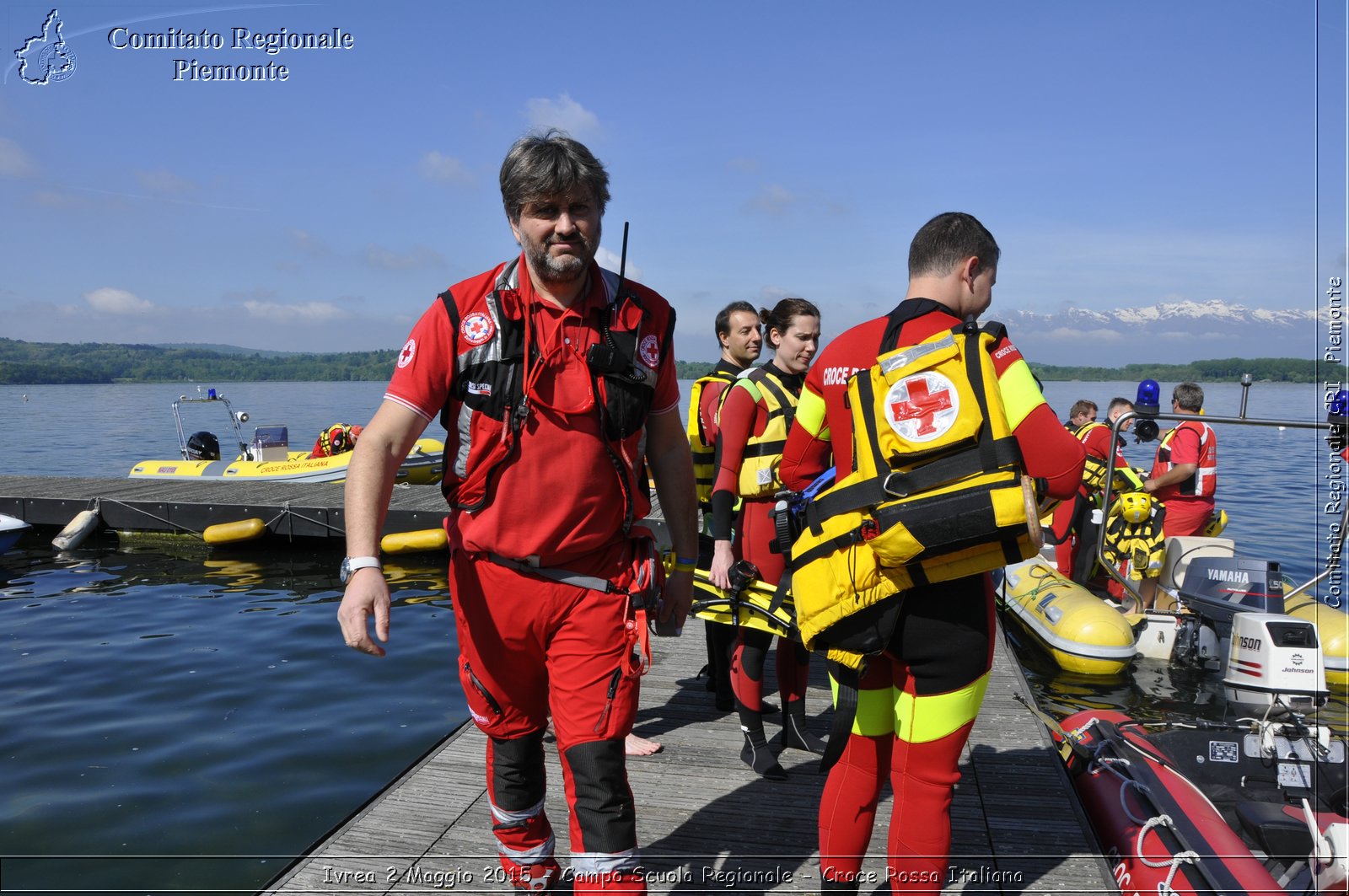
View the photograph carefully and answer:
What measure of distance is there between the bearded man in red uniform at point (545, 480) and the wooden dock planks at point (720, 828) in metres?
0.80

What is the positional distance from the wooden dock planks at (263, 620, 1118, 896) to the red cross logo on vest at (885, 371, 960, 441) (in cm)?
165

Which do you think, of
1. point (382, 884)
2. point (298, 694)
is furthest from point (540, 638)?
point (298, 694)

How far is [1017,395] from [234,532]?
43.1 ft

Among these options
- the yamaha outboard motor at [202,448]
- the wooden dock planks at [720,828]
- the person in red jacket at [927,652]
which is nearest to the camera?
the person in red jacket at [927,652]

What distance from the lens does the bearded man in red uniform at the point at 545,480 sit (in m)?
2.30

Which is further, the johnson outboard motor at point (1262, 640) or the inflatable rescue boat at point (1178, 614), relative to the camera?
the inflatable rescue boat at point (1178, 614)

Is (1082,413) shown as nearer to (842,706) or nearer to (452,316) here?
(842,706)

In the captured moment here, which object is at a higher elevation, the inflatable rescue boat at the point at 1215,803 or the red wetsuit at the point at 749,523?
the red wetsuit at the point at 749,523

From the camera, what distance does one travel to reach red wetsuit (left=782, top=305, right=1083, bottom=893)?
2.27 m

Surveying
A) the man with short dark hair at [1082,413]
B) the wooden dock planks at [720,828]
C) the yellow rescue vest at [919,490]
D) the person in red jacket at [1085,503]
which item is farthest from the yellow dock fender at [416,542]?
the yellow rescue vest at [919,490]

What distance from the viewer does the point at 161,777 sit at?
5.77m

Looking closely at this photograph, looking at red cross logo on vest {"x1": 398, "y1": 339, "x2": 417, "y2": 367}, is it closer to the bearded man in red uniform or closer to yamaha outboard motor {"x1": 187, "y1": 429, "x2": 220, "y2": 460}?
the bearded man in red uniform

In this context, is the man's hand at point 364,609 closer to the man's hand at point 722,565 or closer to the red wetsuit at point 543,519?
the red wetsuit at point 543,519

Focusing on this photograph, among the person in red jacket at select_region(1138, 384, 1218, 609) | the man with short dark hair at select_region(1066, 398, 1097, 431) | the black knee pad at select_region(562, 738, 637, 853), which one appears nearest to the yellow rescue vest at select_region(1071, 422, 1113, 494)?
the person in red jacket at select_region(1138, 384, 1218, 609)
